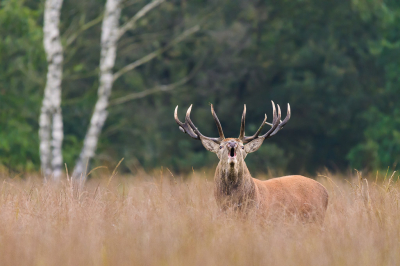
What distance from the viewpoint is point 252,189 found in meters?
6.41

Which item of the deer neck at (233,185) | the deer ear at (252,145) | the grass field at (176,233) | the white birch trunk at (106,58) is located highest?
the white birch trunk at (106,58)

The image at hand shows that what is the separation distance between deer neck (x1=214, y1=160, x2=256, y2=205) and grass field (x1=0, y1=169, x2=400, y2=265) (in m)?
0.15

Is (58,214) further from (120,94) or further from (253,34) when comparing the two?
(253,34)

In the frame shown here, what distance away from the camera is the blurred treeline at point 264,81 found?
20172 mm

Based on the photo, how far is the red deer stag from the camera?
6171 millimetres

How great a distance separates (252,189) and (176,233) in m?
1.61

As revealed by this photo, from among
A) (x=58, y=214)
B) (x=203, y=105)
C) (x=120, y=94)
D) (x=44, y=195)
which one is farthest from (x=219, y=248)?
(x=203, y=105)

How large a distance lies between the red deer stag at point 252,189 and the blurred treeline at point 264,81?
42.0 feet

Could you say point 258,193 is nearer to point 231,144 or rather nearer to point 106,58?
point 231,144

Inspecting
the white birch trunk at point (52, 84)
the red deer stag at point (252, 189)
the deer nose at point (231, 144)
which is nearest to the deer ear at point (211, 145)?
the red deer stag at point (252, 189)

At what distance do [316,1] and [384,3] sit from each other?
223 centimetres

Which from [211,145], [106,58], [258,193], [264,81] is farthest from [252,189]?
[264,81]

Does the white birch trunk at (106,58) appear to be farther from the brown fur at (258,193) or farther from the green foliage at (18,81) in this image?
the brown fur at (258,193)

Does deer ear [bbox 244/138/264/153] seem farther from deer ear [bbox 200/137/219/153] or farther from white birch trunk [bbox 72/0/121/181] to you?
white birch trunk [bbox 72/0/121/181]
